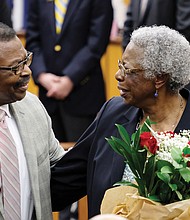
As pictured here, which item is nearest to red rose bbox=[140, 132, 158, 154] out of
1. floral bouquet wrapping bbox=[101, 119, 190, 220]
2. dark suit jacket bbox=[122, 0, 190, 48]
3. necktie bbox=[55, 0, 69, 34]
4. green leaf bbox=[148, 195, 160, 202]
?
floral bouquet wrapping bbox=[101, 119, 190, 220]

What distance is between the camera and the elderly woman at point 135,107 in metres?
4.95

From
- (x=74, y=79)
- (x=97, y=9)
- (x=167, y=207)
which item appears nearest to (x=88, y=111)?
(x=74, y=79)

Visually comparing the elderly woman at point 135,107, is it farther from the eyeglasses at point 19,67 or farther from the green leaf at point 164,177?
the green leaf at point 164,177

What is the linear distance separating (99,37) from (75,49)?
23 cm

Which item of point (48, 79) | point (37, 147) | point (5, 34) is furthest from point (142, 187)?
point (48, 79)

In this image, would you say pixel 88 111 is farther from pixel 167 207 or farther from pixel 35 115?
pixel 167 207

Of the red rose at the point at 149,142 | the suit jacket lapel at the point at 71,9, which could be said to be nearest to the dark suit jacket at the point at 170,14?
the suit jacket lapel at the point at 71,9

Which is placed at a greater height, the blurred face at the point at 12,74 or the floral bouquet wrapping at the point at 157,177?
the blurred face at the point at 12,74

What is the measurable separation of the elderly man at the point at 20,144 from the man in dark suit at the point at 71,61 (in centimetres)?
239

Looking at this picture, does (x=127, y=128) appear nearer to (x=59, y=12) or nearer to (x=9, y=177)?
(x=9, y=177)

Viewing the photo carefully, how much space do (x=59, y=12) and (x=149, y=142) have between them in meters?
3.53

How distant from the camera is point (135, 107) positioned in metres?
5.17

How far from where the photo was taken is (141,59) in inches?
195

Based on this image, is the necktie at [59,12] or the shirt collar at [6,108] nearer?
the shirt collar at [6,108]
